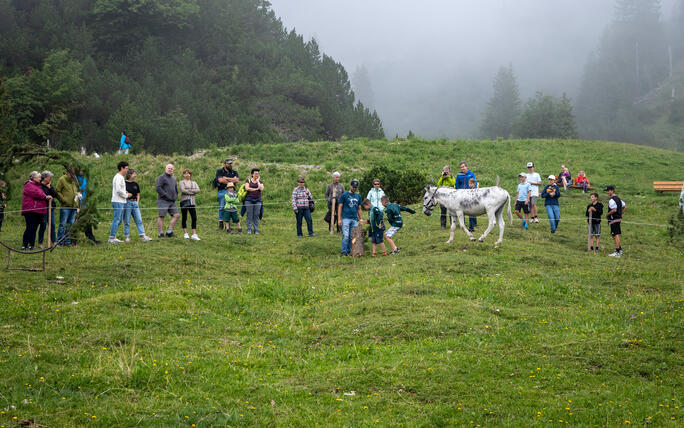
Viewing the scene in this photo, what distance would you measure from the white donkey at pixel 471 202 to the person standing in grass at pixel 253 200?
578 centimetres

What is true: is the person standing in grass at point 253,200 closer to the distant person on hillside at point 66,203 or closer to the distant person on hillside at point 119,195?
the distant person on hillside at point 119,195

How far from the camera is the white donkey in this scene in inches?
683

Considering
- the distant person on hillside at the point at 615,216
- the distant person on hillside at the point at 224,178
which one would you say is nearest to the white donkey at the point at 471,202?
the distant person on hillside at the point at 615,216

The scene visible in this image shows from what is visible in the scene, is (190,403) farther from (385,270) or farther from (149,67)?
(149,67)

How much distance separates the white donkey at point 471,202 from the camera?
17344mm

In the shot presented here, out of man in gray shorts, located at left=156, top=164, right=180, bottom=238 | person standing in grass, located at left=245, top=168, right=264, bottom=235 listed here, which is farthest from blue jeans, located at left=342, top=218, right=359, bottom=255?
man in gray shorts, located at left=156, top=164, right=180, bottom=238

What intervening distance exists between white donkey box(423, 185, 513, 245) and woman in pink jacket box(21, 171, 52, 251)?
423 inches

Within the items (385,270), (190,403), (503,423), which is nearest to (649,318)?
(503,423)

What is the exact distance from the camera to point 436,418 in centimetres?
706

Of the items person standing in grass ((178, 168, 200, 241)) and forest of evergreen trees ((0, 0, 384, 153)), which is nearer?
person standing in grass ((178, 168, 200, 241))

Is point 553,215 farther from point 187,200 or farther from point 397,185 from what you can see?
point 187,200

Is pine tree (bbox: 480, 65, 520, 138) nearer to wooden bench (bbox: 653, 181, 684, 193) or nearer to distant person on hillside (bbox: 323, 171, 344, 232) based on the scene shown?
wooden bench (bbox: 653, 181, 684, 193)

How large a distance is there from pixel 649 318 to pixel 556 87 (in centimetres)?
15381

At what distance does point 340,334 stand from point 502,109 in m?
119
